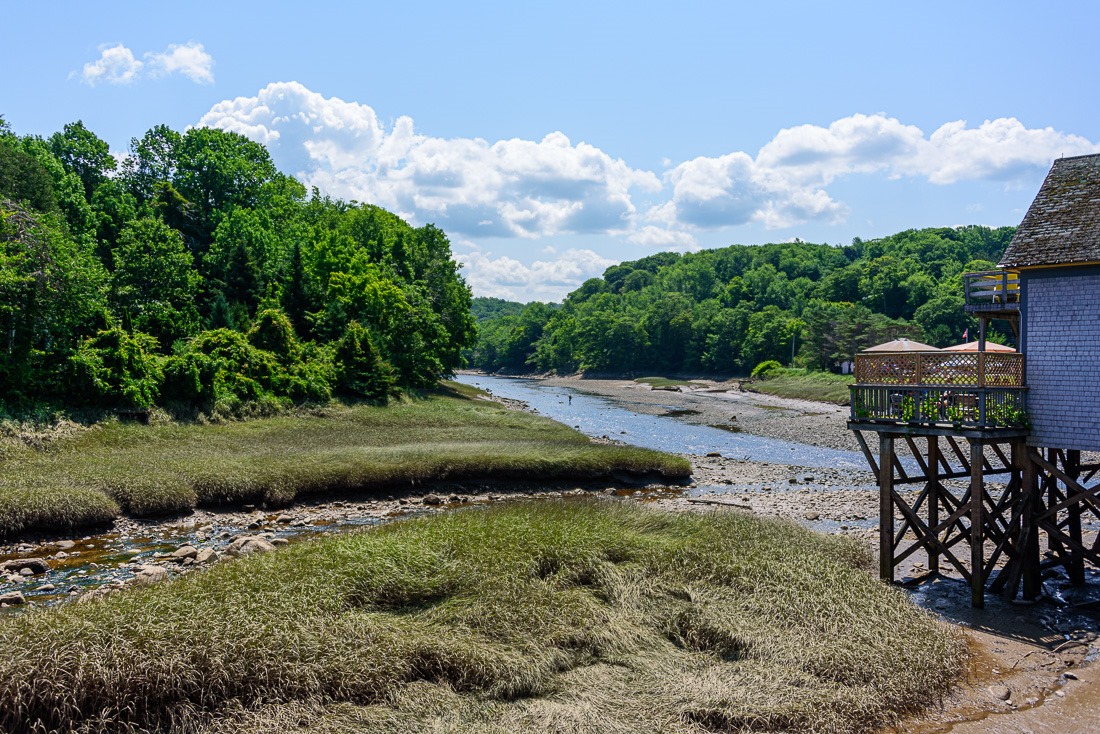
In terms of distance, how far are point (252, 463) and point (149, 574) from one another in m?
12.9

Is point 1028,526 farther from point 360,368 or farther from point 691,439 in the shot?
point 360,368

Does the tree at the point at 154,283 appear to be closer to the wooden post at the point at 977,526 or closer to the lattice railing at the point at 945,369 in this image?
the lattice railing at the point at 945,369

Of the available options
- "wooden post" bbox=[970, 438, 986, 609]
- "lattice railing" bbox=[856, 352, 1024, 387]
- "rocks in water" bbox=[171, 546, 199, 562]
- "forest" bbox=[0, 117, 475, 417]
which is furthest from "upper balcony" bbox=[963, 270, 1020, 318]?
"forest" bbox=[0, 117, 475, 417]

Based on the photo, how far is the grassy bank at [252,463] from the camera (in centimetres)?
2391

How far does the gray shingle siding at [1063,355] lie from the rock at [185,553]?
71.0ft

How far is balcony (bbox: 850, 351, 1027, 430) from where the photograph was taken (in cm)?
1614

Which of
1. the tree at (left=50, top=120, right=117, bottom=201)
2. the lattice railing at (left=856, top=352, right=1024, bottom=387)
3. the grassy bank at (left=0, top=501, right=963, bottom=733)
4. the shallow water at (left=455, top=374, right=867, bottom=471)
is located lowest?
the shallow water at (left=455, top=374, right=867, bottom=471)

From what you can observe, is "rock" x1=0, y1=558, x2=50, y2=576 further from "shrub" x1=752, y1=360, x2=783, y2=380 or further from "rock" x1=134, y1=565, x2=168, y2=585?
"shrub" x1=752, y1=360, x2=783, y2=380

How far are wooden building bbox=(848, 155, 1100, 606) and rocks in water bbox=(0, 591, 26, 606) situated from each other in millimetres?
20143

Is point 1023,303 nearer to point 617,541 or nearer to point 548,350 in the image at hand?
point 617,541

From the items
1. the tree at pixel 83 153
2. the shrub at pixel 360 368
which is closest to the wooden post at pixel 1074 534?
the shrub at pixel 360 368

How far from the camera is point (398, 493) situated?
1204 inches

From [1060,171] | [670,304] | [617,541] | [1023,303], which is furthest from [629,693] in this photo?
[670,304]

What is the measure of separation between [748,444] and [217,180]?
61308mm
